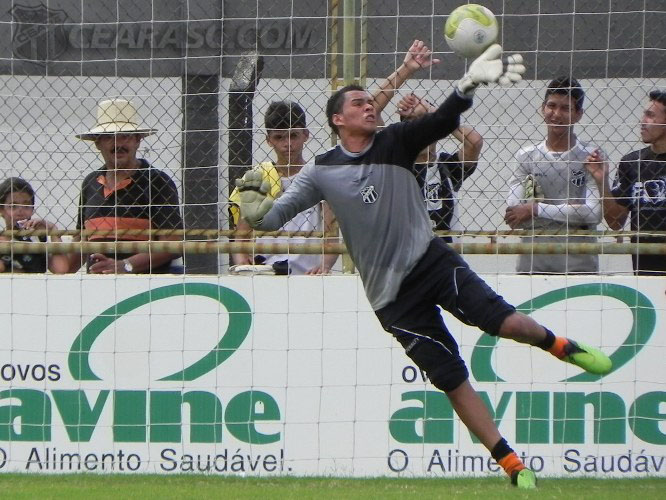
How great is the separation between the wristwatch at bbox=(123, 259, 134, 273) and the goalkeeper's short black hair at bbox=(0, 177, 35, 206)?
0.81 m

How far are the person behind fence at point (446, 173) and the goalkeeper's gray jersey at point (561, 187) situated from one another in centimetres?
33

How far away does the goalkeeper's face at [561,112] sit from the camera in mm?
9164

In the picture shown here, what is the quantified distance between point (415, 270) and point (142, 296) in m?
2.70

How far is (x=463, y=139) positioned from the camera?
9180mm

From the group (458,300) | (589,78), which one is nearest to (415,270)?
(458,300)

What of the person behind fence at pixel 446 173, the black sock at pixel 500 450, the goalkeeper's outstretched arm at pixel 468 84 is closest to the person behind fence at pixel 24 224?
the person behind fence at pixel 446 173

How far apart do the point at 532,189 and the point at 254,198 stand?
8.20 ft

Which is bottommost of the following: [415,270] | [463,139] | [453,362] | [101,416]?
[101,416]

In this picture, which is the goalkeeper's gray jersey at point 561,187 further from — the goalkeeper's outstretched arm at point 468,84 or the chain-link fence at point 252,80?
the goalkeeper's outstretched arm at point 468,84

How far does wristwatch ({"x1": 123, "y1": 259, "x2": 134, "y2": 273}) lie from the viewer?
9617mm

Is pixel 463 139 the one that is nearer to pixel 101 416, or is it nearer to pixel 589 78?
pixel 589 78

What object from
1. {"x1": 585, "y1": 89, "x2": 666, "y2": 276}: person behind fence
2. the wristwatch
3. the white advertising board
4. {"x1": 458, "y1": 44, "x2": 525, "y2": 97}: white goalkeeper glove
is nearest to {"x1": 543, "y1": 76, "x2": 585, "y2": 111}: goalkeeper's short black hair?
{"x1": 585, "y1": 89, "x2": 666, "y2": 276}: person behind fence

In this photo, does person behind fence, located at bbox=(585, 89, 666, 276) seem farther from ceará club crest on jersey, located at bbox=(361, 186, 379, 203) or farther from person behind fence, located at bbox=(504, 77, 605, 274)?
ceará club crest on jersey, located at bbox=(361, 186, 379, 203)

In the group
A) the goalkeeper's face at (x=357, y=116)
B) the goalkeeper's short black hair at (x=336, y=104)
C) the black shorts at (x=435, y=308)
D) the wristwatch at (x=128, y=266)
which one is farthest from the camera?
the wristwatch at (x=128, y=266)
